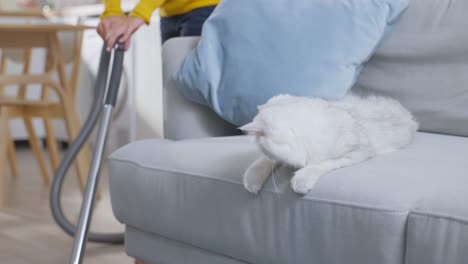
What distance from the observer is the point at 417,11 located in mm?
1931

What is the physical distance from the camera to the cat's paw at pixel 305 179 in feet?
4.11

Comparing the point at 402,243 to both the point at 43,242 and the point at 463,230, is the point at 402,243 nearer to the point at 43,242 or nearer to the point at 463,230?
the point at 463,230

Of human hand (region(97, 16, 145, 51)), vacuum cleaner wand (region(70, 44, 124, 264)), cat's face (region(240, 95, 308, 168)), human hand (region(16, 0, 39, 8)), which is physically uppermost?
human hand (region(16, 0, 39, 8))

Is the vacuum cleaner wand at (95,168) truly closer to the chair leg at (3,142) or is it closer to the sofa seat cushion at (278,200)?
the sofa seat cushion at (278,200)

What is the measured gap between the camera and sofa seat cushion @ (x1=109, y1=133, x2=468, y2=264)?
3.89 feet

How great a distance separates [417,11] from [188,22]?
28.8 inches

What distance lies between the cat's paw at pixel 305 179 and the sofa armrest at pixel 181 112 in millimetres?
665

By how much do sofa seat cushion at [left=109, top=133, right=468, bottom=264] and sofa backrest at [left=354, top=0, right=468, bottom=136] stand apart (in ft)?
0.30

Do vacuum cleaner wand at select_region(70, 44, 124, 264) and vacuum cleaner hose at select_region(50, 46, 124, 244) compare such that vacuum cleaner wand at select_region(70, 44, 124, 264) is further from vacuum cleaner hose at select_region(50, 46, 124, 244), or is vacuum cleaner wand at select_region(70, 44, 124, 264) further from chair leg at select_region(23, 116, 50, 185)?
chair leg at select_region(23, 116, 50, 185)

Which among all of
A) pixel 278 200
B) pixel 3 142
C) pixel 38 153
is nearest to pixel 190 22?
pixel 278 200

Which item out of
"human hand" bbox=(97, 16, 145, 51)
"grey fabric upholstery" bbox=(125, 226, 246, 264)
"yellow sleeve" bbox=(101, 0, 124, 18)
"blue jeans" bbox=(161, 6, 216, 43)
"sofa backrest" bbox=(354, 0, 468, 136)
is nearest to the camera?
"grey fabric upholstery" bbox=(125, 226, 246, 264)

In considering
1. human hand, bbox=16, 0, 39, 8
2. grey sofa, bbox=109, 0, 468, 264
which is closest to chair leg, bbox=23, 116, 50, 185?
grey sofa, bbox=109, 0, 468, 264

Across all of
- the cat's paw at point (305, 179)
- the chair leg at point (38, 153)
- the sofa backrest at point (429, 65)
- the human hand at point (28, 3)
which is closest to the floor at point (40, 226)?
the chair leg at point (38, 153)

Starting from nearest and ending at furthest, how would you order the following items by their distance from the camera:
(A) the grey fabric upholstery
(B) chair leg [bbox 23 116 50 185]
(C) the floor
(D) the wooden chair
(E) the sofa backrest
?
1. (A) the grey fabric upholstery
2. (E) the sofa backrest
3. (C) the floor
4. (D) the wooden chair
5. (B) chair leg [bbox 23 116 50 185]
